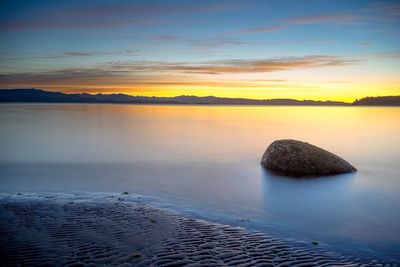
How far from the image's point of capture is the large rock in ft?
45.1

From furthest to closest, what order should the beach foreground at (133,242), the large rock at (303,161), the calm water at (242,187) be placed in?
the large rock at (303,161)
the calm water at (242,187)
the beach foreground at (133,242)

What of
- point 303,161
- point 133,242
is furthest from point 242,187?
point 133,242

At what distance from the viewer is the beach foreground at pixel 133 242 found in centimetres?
593

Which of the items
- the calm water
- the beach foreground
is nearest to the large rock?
the calm water

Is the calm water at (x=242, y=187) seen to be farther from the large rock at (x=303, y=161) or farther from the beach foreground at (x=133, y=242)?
the beach foreground at (x=133, y=242)

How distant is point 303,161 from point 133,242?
8.97 meters

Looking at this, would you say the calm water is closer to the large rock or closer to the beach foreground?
the large rock

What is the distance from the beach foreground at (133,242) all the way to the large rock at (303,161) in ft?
22.7

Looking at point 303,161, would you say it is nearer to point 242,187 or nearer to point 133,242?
point 242,187

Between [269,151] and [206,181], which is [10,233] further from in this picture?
[269,151]

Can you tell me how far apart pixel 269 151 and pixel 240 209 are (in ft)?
22.0

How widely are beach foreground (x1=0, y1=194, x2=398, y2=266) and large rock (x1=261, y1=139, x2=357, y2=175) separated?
691cm

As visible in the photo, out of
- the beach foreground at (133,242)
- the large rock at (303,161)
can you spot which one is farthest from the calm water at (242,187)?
the beach foreground at (133,242)

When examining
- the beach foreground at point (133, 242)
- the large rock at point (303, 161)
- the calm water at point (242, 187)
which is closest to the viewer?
the beach foreground at point (133, 242)
